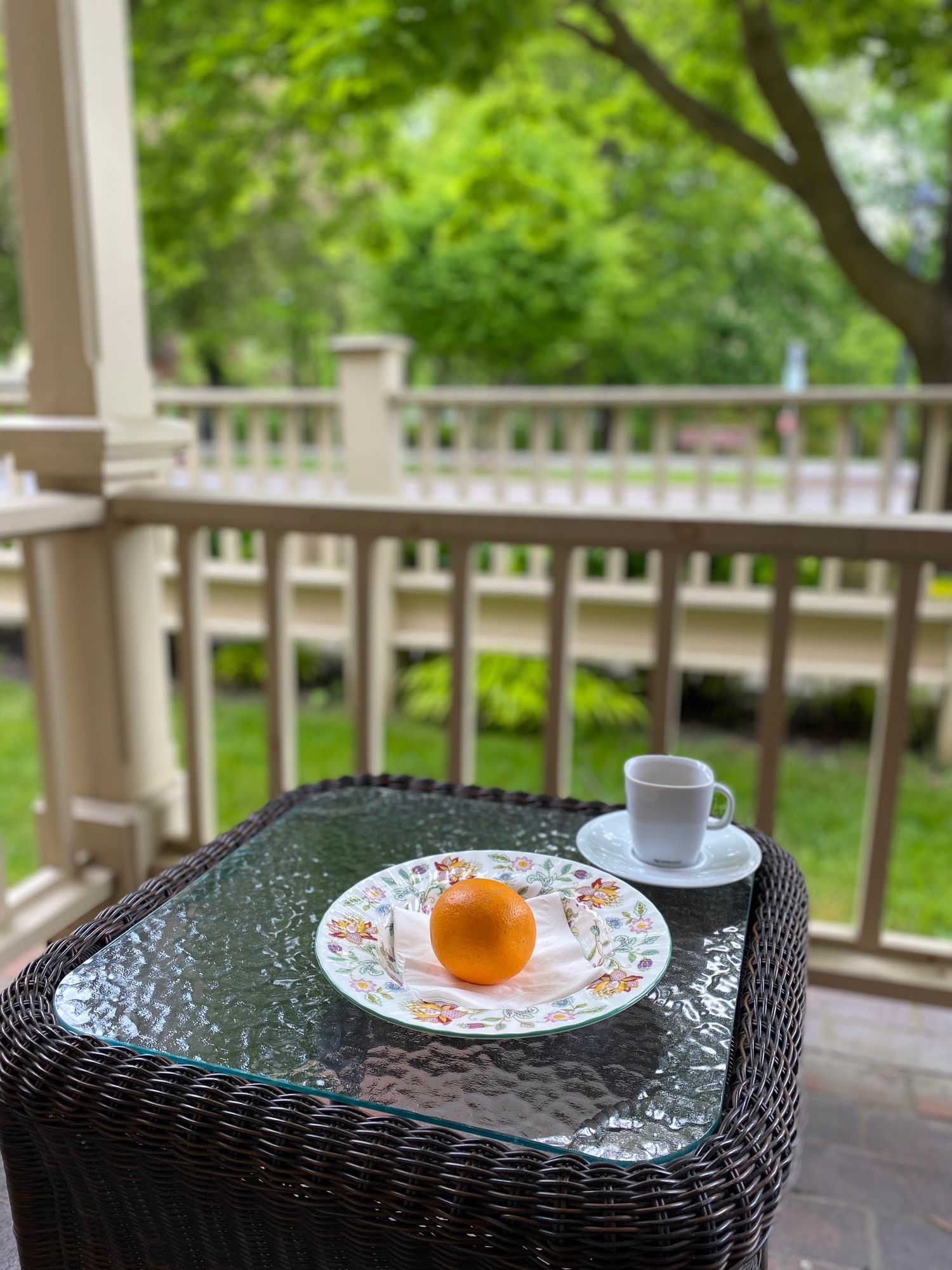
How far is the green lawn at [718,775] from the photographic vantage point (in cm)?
400

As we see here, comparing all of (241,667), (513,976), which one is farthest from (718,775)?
(513,976)

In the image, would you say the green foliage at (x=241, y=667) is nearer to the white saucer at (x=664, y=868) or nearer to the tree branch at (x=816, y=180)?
the tree branch at (x=816, y=180)

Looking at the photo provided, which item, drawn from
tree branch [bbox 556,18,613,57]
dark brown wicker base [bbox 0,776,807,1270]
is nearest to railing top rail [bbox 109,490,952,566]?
dark brown wicker base [bbox 0,776,807,1270]

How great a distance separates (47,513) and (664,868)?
137 cm

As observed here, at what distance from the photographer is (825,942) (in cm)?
184

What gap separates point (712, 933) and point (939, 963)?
108cm

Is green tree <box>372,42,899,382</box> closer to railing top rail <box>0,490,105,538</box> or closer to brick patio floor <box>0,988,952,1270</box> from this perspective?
railing top rail <box>0,490,105,538</box>

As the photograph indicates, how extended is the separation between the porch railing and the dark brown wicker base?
0.93 m

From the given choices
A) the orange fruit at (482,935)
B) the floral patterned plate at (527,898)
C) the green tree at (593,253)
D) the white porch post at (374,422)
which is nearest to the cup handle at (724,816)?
the floral patterned plate at (527,898)

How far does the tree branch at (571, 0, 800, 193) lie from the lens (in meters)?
5.28

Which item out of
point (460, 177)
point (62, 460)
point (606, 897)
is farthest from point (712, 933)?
point (460, 177)

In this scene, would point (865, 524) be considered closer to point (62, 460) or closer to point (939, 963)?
point (939, 963)

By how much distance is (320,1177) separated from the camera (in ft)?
2.29

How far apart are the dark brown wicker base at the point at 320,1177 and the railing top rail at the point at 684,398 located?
13.4 ft
